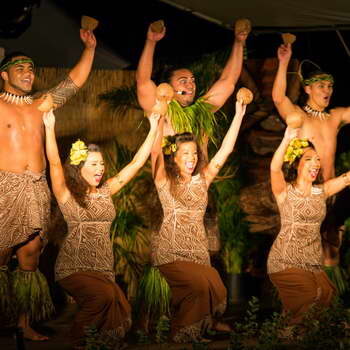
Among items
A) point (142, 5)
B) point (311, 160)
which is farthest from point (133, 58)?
point (311, 160)

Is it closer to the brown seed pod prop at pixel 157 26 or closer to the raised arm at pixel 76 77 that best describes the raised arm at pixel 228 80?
the brown seed pod prop at pixel 157 26

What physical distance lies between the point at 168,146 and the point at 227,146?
0.35m

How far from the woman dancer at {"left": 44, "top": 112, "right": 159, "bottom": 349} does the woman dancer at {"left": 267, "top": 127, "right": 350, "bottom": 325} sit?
3.38ft

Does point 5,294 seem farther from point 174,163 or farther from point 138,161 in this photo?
point 174,163

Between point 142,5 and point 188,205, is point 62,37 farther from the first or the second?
point 188,205

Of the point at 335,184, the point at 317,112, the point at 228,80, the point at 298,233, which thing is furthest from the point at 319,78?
the point at 298,233

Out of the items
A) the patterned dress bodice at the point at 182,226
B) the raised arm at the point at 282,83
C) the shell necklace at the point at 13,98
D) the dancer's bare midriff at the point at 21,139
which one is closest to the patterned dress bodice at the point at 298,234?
the patterned dress bodice at the point at 182,226

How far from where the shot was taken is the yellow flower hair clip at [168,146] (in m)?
6.02

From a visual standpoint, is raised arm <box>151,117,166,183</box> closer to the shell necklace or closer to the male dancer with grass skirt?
the male dancer with grass skirt

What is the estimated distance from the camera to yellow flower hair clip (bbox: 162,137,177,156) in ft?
19.7

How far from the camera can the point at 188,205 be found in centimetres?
596

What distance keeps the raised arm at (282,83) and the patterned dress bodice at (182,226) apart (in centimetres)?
100

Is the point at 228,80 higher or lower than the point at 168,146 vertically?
higher

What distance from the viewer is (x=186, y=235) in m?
5.93
